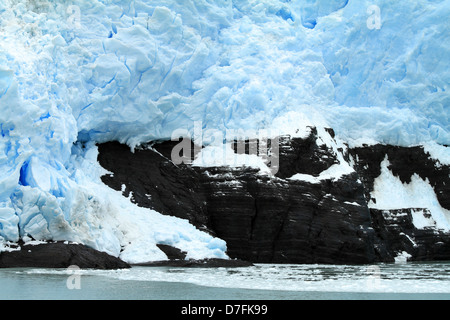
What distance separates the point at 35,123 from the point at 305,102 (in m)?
11.1

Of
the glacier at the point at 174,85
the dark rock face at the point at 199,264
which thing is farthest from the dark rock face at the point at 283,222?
the dark rock face at the point at 199,264

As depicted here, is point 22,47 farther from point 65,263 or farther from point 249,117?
point 249,117

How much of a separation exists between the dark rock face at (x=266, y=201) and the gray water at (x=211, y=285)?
17.1ft

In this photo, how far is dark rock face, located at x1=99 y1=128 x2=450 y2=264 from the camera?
2161 cm

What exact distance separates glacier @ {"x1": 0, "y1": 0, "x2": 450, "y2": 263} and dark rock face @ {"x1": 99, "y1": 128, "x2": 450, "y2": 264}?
83 cm

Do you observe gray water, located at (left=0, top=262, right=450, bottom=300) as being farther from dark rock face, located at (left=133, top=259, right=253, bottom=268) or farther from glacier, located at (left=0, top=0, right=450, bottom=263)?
glacier, located at (left=0, top=0, right=450, bottom=263)

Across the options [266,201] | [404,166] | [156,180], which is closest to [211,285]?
[266,201]

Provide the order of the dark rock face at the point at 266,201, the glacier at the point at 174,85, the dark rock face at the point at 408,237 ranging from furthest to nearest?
the dark rock face at the point at 408,237 → the dark rock face at the point at 266,201 → the glacier at the point at 174,85

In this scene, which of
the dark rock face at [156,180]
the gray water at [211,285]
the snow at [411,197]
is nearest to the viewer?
the gray water at [211,285]

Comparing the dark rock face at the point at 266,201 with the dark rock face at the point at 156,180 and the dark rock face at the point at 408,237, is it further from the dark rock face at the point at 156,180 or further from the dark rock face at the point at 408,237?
the dark rock face at the point at 408,237

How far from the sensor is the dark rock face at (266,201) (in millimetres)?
21609

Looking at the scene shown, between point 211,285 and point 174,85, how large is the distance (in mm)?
11670
